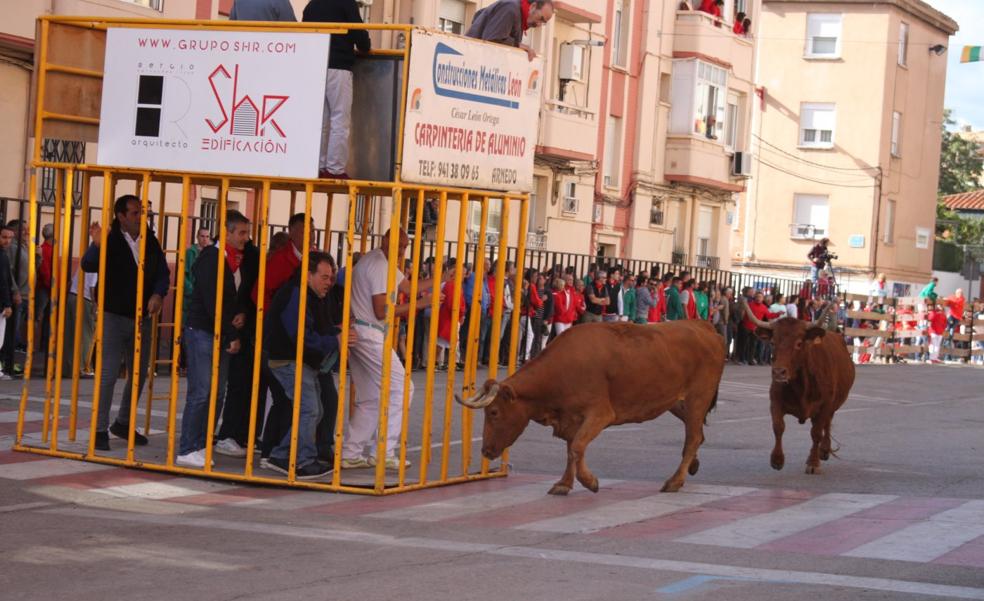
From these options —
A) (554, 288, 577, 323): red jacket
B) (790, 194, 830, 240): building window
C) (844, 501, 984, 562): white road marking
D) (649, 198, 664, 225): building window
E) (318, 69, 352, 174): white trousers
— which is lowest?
(844, 501, 984, 562): white road marking

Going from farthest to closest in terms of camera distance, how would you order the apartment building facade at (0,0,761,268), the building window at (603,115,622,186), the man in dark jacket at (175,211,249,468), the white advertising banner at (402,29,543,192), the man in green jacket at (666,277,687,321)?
the building window at (603,115,622,186) → the apartment building facade at (0,0,761,268) → the man in green jacket at (666,277,687,321) → the man in dark jacket at (175,211,249,468) → the white advertising banner at (402,29,543,192)

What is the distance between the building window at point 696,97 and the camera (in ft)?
145

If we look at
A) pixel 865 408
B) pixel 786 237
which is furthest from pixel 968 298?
pixel 865 408

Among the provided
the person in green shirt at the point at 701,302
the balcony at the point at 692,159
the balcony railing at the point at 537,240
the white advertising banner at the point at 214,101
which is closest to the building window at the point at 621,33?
the balcony at the point at 692,159

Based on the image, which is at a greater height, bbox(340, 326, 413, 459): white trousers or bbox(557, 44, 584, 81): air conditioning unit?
bbox(557, 44, 584, 81): air conditioning unit

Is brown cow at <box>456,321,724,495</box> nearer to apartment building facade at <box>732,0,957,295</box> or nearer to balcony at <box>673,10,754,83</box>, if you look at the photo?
balcony at <box>673,10,754,83</box>

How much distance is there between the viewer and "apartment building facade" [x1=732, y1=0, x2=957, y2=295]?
2234 inches

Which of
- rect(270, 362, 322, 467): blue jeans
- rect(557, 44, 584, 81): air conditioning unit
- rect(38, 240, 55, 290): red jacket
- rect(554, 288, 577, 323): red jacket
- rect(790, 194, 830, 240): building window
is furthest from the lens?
rect(790, 194, 830, 240): building window

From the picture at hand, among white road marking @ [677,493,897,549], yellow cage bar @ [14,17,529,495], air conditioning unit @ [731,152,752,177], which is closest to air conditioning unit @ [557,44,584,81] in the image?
air conditioning unit @ [731,152,752,177]

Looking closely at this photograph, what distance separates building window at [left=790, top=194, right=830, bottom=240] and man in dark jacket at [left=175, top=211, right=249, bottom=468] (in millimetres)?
46606

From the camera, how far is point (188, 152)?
12.6 metres

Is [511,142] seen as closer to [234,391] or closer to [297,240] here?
A: [297,240]

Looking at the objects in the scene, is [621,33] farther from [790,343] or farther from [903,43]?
[790,343]

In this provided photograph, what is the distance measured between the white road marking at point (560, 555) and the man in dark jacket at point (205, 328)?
2.14 meters
